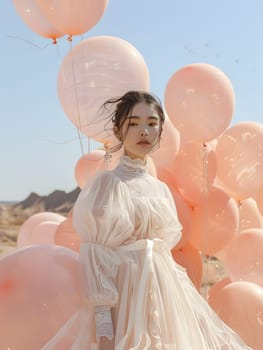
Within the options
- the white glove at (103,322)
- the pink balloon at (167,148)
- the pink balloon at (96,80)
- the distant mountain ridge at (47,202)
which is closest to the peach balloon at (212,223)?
the pink balloon at (167,148)

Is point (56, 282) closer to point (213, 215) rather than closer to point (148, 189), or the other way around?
point (148, 189)

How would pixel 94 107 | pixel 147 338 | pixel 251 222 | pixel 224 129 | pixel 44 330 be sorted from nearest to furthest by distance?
pixel 147 338, pixel 44 330, pixel 94 107, pixel 224 129, pixel 251 222

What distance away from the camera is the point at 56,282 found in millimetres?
1991

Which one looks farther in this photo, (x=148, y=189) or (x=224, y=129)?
(x=224, y=129)

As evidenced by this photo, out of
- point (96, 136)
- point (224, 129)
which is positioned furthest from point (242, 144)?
point (96, 136)

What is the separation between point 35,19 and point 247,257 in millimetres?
1754

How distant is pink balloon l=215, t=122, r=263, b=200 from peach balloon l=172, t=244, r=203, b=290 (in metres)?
0.46

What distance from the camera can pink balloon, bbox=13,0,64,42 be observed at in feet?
10.4

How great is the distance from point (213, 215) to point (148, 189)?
1503 mm

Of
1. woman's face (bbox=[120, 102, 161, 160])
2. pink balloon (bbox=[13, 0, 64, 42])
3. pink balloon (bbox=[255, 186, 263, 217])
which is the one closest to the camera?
woman's face (bbox=[120, 102, 161, 160])

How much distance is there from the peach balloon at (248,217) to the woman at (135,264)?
2.05 meters

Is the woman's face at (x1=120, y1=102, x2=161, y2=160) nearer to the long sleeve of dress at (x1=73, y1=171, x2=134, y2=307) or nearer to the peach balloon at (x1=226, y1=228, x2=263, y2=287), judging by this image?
the long sleeve of dress at (x1=73, y1=171, x2=134, y2=307)

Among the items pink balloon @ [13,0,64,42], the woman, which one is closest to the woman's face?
the woman

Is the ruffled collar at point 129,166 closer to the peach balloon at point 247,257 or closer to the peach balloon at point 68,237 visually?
the peach balloon at point 68,237
